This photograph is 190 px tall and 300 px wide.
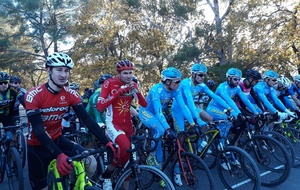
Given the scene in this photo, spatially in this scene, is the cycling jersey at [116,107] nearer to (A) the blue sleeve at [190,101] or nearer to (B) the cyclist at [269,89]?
(A) the blue sleeve at [190,101]

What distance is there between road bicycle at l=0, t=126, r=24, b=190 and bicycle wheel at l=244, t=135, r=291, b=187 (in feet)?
12.3

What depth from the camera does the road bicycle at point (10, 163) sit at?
4566mm

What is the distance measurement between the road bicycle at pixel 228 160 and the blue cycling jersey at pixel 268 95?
1542 mm

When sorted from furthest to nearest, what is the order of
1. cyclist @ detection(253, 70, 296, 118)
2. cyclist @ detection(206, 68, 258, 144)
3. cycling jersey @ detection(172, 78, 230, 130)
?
cyclist @ detection(253, 70, 296, 118)
cyclist @ detection(206, 68, 258, 144)
cycling jersey @ detection(172, 78, 230, 130)

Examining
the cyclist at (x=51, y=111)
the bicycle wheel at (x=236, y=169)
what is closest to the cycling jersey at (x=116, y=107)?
the cyclist at (x=51, y=111)

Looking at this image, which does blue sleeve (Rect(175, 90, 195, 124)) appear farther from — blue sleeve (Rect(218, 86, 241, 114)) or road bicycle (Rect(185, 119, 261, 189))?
blue sleeve (Rect(218, 86, 241, 114))

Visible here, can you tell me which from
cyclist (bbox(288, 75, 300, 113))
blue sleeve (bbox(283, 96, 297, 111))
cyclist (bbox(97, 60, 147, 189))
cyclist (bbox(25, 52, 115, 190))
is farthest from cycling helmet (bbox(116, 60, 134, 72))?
cyclist (bbox(288, 75, 300, 113))

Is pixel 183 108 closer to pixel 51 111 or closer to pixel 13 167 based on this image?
pixel 51 111

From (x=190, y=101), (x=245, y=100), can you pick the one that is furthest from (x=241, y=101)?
(x=190, y=101)

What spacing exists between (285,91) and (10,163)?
263 inches

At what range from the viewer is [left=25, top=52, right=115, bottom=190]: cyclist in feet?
10.8

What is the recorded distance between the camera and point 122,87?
4.38 metres

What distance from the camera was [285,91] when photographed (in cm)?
821

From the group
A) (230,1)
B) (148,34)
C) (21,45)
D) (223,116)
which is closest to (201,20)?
(230,1)
